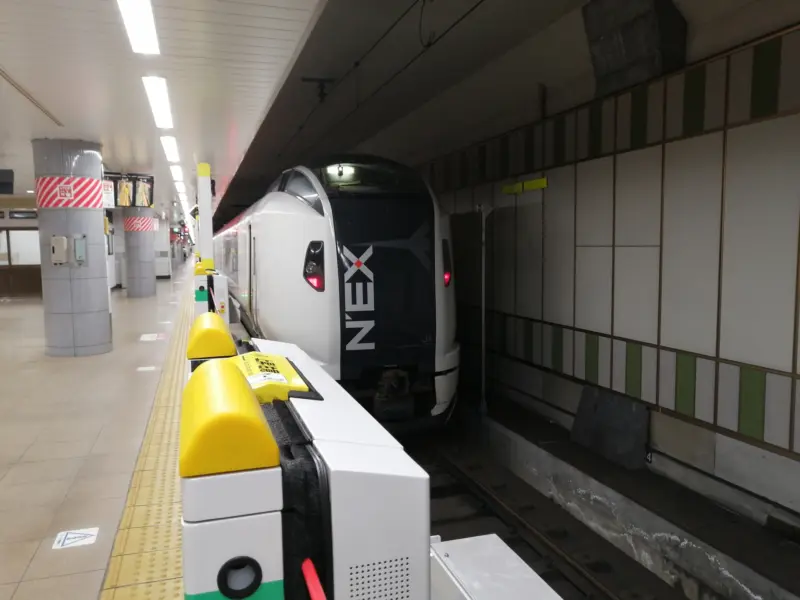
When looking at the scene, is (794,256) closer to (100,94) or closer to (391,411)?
(391,411)

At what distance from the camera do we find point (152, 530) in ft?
11.1

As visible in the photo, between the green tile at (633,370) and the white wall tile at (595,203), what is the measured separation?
0.90 m

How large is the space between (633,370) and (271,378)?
3.81m

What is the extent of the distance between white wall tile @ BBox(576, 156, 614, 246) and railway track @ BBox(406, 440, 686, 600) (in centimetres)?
223

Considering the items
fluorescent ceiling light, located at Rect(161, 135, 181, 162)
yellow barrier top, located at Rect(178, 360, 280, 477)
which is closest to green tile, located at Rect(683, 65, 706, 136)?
yellow barrier top, located at Rect(178, 360, 280, 477)

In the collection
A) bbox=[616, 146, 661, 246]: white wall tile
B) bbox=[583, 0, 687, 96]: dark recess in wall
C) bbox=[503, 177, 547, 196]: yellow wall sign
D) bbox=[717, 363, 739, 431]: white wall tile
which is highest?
bbox=[583, 0, 687, 96]: dark recess in wall

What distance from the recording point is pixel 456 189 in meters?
8.14

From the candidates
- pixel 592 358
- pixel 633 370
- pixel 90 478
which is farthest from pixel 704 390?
pixel 90 478

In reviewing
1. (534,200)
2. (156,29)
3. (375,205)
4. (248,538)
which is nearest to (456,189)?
(534,200)

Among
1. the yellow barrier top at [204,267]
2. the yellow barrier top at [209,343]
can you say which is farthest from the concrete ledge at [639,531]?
the yellow barrier top at [204,267]

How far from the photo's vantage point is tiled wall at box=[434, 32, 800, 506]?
3.65m

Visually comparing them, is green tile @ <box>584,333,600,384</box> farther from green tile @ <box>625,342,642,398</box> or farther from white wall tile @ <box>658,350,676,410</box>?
white wall tile @ <box>658,350,676,410</box>

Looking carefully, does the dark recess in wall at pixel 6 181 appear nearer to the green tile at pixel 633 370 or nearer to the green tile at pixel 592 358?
the green tile at pixel 592 358

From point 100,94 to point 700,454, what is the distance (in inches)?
246
